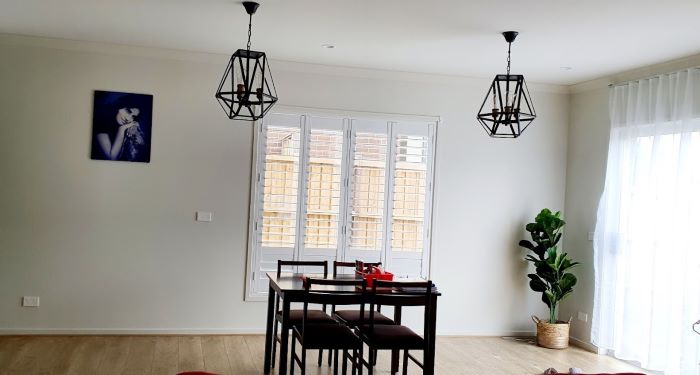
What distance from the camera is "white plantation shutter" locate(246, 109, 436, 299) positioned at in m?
6.66

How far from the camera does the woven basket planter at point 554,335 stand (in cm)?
678

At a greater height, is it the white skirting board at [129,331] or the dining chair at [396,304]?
the dining chair at [396,304]

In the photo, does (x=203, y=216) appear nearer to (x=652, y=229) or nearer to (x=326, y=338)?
(x=326, y=338)

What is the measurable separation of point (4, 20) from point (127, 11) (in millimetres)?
1238

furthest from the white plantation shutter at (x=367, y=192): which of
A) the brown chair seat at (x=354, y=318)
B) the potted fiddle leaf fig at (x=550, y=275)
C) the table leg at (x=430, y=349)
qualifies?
the table leg at (x=430, y=349)

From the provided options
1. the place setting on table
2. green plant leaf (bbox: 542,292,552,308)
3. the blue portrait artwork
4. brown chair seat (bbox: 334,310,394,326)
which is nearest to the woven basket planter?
green plant leaf (bbox: 542,292,552,308)

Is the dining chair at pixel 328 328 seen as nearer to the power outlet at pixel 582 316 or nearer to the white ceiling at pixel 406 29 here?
the white ceiling at pixel 406 29

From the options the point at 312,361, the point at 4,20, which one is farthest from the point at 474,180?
the point at 4,20

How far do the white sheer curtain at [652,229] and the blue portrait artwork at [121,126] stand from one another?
440 cm

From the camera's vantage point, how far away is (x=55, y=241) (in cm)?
620

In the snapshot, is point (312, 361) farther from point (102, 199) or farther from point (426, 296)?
point (102, 199)

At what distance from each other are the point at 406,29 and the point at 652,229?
283cm

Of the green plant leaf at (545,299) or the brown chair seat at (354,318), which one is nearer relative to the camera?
the brown chair seat at (354,318)

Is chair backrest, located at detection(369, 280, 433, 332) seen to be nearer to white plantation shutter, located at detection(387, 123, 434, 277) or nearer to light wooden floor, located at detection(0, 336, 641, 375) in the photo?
light wooden floor, located at detection(0, 336, 641, 375)
